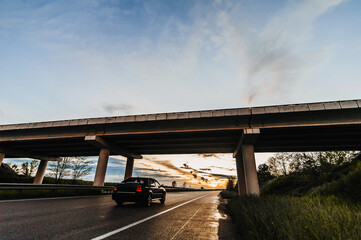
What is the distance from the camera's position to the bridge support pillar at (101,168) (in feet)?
68.3

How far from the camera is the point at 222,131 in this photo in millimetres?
17500

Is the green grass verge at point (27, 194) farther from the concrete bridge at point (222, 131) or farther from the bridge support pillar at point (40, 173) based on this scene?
→ the bridge support pillar at point (40, 173)

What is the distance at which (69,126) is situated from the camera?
19719 millimetres

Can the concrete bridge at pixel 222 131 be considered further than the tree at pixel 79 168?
No

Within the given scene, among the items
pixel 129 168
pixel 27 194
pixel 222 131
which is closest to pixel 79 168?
pixel 129 168

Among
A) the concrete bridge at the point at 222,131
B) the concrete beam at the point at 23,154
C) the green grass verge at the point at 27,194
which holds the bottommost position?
the green grass verge at the point at 27,194

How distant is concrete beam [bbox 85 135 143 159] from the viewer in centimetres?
1975

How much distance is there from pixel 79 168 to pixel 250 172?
26.0 meters

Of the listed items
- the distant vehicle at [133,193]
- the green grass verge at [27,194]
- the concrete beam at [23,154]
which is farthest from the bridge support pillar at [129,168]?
the distant vehicle at [133,193]

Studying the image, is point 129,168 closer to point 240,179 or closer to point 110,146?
point 110,146

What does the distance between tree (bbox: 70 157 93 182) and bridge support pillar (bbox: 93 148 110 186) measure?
8.85 m

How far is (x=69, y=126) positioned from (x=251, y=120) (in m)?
19.9

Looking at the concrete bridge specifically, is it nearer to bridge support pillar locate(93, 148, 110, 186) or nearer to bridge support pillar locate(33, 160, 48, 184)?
bridge support pillar locate(93, 148, 110, 186)

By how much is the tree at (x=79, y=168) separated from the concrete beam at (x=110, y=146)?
25.1 ft
